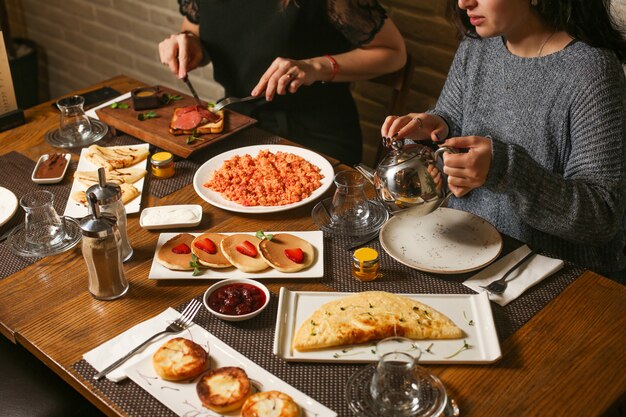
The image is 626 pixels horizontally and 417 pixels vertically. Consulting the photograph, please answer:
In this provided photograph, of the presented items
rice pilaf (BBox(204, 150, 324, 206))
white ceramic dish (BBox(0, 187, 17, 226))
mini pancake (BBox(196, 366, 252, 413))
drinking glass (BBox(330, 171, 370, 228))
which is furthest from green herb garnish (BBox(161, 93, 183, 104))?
mini pancake (BBox(196, 366, 252, 413))

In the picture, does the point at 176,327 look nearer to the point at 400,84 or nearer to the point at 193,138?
the point at 193,138

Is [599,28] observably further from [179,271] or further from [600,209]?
[179,271]

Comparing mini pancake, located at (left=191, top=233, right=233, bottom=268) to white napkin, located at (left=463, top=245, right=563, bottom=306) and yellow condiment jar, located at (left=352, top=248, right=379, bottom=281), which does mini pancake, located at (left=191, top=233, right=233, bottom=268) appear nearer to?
yellow condiment jar, located at (left=352, top=248, right=379, bottom=281)

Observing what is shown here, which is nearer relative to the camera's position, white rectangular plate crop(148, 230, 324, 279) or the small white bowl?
the small white bowl

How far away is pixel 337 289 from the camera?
61.8 inches

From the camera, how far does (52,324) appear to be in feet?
4.85

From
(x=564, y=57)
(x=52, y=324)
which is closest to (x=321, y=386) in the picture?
(x=52, y=324)

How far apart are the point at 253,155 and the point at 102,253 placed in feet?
2.43

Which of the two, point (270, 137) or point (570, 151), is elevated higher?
point (570, 151)

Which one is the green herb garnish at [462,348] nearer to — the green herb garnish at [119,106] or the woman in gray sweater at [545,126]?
the woman in gray sweater at [545,126]

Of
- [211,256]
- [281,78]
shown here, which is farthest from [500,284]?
[281,78]

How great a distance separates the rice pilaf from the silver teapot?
0.36m

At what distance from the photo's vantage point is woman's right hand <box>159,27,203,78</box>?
2.47m

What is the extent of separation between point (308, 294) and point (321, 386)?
27cm
